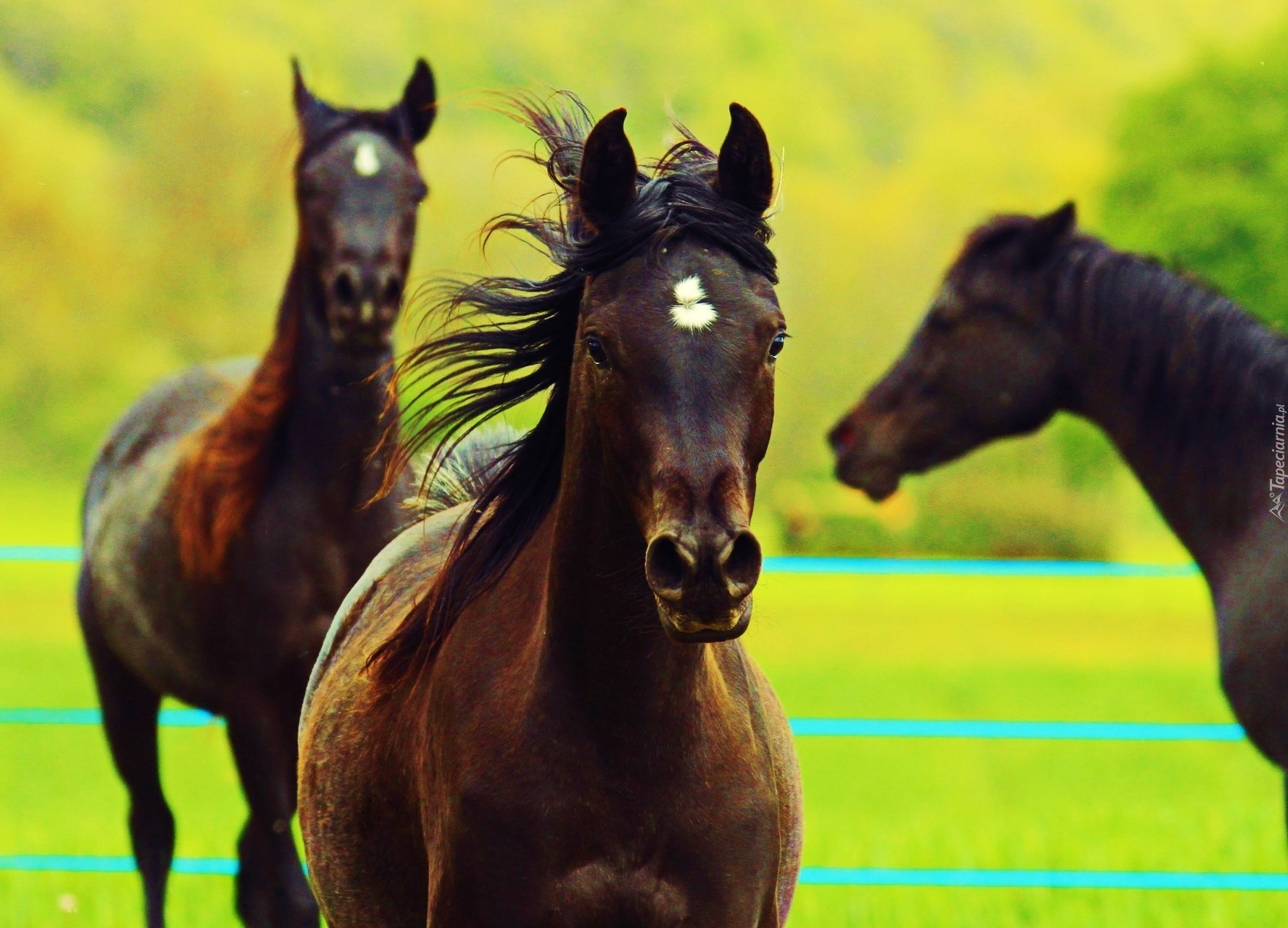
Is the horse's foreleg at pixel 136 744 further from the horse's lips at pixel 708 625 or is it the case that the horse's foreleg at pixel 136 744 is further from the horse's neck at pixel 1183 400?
the horse's lips at pixel 708 625

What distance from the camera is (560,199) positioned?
252 centimetres

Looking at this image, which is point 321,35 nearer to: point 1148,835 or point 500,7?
point 500,7

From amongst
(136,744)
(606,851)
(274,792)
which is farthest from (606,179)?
(136,744)

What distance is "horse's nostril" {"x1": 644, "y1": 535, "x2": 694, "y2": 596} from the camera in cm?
176

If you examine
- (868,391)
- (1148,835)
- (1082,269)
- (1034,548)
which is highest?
(1082,269)

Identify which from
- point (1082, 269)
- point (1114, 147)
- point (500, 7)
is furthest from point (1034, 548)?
point (1082, 269)

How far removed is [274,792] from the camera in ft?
14.8

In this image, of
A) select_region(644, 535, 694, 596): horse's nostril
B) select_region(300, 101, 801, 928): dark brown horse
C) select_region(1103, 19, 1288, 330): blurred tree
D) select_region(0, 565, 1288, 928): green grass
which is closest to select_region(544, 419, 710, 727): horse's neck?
select_region(300, 101, 801, 928): dark brown horse

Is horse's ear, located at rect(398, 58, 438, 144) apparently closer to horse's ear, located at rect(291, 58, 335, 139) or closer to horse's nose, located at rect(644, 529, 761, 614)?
horse's ear, located at rect(291, 58, 335, 139)

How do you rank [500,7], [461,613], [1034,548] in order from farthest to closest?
[500,7], [1034,548], [461,613]

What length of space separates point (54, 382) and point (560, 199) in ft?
96.8

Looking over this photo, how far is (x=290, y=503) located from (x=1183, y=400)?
8.67 feet

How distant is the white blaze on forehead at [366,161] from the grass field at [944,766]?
1.80 metres

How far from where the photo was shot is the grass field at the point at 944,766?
5812 millimetres
